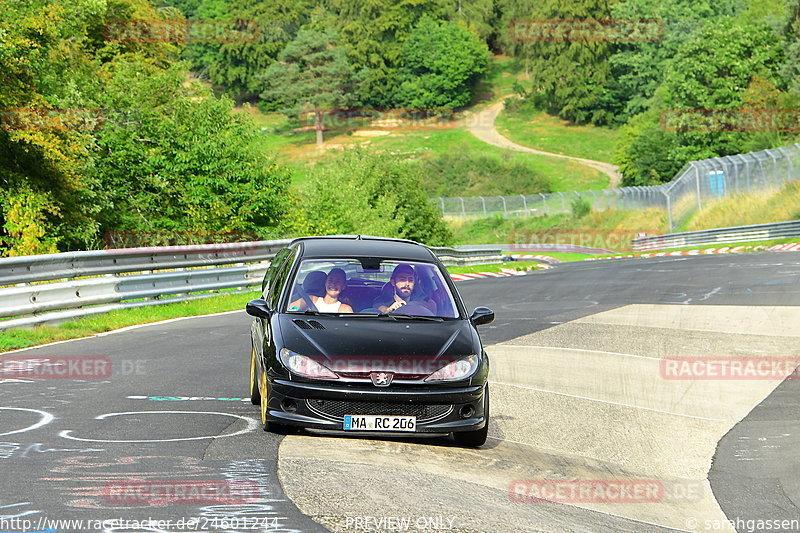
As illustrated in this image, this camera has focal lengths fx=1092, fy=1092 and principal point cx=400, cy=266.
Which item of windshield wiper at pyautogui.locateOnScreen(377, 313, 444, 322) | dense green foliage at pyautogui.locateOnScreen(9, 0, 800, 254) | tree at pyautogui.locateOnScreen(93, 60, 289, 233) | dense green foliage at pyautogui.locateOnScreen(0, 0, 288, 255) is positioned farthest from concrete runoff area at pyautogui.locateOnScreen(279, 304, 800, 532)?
tree at pyautogui.locateOnScreen(93, 60, 289, 233)

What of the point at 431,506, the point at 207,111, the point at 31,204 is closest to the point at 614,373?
the point at 431,506

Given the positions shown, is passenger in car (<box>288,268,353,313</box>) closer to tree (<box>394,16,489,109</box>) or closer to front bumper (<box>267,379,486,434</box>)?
front bumper (<box>267,379,486,434</box>)

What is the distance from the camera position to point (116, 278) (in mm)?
17781

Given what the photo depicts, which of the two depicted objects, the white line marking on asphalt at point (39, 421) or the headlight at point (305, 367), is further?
the white line marking on asphalt at point (39, 421)

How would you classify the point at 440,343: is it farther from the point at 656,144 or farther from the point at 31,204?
the point at 656,144

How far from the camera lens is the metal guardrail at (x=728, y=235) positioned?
163ft

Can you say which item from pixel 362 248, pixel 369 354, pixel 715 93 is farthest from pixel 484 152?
pixel 369 354

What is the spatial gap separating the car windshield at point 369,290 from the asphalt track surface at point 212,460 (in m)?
1.10

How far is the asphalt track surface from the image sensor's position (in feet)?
18.7

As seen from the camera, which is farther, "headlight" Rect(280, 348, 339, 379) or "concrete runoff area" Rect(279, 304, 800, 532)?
"headlight" Rect(280, 348, 339, 379)

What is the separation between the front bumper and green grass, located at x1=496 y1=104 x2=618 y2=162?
11657cm

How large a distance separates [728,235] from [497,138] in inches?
3102

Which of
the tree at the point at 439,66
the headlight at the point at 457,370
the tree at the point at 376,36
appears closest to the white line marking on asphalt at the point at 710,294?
the headlight at the point at 457,370
